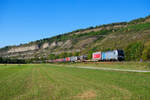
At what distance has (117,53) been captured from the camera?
53.1 metres

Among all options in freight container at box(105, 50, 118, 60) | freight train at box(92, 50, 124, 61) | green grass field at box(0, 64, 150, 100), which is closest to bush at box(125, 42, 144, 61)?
freight train at box(92, 50, 124, 61)

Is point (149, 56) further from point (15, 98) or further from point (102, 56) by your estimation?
point (15, 98)

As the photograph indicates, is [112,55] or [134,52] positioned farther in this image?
[134,52]

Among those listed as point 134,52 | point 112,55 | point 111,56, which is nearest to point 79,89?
point 112,55

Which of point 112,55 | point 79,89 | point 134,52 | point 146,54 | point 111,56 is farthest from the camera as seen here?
point 134,52

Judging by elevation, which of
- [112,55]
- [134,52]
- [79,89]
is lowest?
[79,89]

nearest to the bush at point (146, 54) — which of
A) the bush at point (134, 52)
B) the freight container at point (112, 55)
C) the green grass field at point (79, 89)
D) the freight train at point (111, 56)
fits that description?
the bush at point (134, 52)

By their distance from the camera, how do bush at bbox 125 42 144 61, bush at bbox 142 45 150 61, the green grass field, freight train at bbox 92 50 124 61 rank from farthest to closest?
bush at bbox 125 42 144 61
bush at bbox 142 45 150 61
freight train at bbox 92 50 124 61
the green grass field

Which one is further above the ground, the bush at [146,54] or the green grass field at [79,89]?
the bush at [146,54]

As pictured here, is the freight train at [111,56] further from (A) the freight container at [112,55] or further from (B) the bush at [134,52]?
(B) the bush at [134,52]

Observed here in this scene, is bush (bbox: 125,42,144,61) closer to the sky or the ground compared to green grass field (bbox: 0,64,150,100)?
closer to the sky

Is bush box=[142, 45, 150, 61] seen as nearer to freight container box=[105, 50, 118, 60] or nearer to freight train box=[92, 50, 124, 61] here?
freight train box=[92, 50, 124, 61]

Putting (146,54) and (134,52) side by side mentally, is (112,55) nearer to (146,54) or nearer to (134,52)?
(146,54)

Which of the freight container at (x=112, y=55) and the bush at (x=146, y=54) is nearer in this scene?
the freight container at (x=112, y=55)
